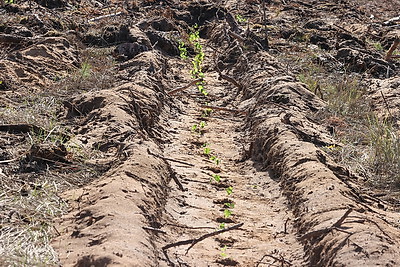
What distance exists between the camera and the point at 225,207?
14.2 ft

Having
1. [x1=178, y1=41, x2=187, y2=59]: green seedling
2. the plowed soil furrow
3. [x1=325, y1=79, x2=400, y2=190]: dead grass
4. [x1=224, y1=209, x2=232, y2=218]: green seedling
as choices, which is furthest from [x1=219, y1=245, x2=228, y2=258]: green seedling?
[x1=178, y1=41, x2=187, y2=59]: green seedling

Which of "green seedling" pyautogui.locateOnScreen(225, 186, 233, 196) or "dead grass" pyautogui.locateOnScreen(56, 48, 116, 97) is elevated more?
"green seedling" pyautogui.locateOnScreen(225, 186, 233, 196)

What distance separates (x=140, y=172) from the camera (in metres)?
4.00

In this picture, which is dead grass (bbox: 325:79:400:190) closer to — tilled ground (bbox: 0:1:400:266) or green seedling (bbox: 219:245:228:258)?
tilled ground (bbox: 0:1:400:266)

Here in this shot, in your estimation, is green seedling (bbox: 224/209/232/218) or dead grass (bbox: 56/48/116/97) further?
dead grass (bbox: 56/48/116/97)

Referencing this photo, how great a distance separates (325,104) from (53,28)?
5841 millimetres

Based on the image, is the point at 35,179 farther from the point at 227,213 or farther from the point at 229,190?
the point at 229,190

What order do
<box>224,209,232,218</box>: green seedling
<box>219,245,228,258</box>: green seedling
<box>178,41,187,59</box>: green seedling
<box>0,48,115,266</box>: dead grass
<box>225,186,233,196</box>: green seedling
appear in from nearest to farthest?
<box>0,48,115,266</box>: dead grass → <box>219,245,228,258</box>: green seedling → <box>224,209,232,218</box>: green seedling → <box>225,186,233,196</box>: green seedling → <box>178,41,187,59</box>: green seedling

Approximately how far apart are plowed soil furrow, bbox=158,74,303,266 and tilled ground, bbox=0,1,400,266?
1 centimetres

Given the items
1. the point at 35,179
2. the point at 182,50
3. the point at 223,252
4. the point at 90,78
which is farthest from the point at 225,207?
the point at 182,50

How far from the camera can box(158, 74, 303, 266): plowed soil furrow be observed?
352cm

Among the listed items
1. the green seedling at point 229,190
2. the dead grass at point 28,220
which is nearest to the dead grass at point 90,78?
the green seedling at point 229,190

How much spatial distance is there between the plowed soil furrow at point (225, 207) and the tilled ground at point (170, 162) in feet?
0.05

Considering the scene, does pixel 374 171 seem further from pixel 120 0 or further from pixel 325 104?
pixel 120 0
